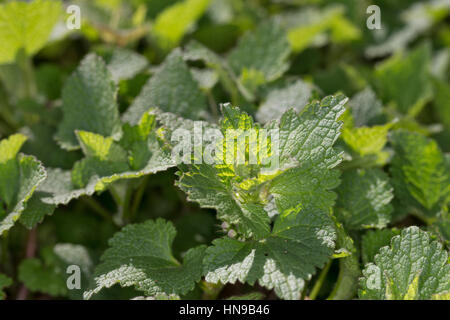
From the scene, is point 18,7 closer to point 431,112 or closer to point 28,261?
point 28,261

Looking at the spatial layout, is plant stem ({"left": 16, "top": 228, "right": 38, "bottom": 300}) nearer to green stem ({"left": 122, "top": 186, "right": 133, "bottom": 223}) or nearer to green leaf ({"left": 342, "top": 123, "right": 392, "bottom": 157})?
green stem ({"left": 122, "top": 186, "right": 133, "bottom": 223})

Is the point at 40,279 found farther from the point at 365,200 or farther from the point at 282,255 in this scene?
the point at 365,200

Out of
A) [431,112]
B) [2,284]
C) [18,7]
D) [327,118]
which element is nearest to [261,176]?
[327,118]

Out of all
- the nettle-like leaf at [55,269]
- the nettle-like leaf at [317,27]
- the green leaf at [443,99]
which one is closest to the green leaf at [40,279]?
the nettle-like leaf at [55,269]

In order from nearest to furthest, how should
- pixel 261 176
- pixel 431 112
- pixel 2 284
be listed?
pixel 261 176 → pixel 2 284 → pixel 431 112

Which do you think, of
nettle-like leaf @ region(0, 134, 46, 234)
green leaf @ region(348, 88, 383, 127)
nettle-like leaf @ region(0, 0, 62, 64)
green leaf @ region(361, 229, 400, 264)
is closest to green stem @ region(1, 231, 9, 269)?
nettle-like leaf @ region(0, 134, 46, 234)

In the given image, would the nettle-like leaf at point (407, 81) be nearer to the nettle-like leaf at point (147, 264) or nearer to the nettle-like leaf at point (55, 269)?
the nettle-like leaf at point (147, 264)
